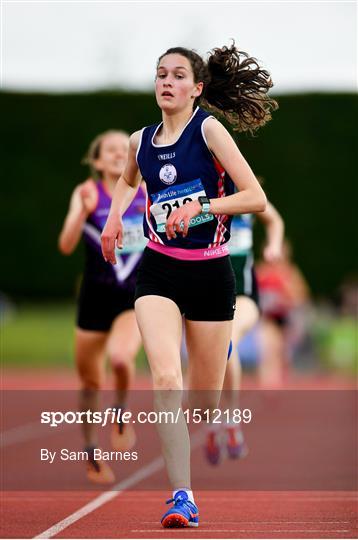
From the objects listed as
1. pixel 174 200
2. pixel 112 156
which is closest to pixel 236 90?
pixel 174 200

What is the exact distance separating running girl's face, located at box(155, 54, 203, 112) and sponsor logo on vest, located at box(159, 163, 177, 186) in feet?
0.94

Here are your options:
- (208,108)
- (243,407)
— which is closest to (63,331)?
(243,407)

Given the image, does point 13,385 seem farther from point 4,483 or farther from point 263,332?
point 4,483

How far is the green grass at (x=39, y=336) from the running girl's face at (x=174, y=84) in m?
16.0

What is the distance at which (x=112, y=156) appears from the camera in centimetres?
886

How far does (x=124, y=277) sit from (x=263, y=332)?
24.6 ft

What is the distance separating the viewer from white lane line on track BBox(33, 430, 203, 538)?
649 cm

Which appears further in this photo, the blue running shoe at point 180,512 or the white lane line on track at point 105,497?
the white lane line on track at point 105,497

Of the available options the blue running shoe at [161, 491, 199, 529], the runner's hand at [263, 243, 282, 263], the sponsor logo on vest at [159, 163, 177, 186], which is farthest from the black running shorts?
the blue running shoe at [161, 491, 199, 529]

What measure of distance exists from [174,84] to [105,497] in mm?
2880

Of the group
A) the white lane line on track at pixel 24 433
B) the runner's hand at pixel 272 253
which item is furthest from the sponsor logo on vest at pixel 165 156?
the white lane line on track at pixel 24 433

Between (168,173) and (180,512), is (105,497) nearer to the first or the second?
(180,512)

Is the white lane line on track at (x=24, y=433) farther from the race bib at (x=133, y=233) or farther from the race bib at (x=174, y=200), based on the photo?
the race bib at (x=174, y=200)

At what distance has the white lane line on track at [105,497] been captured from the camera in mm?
6493
